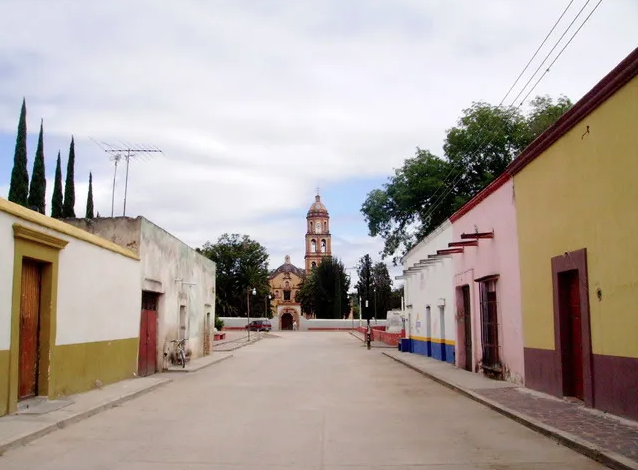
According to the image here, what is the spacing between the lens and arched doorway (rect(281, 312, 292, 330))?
300 feet

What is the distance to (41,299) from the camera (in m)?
12.1

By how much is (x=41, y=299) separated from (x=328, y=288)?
80966mm

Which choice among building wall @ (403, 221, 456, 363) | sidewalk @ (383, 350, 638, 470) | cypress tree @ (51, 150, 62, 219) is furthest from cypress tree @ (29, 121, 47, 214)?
sidewalk @ (383, 350, 638, 470)

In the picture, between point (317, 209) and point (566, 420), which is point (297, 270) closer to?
point (317, 209)

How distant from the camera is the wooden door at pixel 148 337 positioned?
18.4 meters

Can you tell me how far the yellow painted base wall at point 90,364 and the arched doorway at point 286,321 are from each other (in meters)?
74.2

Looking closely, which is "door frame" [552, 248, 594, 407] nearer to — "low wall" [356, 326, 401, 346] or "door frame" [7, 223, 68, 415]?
"door frame" [7, 223, 68, 415]

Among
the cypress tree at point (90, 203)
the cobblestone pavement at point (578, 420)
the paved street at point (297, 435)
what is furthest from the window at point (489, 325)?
the cypress tree at point (90, 203)

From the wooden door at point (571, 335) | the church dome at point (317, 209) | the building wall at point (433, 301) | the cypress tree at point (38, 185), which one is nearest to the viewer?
the wooden door at point (571, 335)

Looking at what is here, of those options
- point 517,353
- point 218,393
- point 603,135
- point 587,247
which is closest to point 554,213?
point 587,247

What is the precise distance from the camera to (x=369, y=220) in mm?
44562

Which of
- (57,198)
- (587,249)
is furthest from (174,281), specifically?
(57,198)

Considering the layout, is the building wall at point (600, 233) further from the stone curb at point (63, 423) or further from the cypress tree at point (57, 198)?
the cypress tree at point (57, 198)

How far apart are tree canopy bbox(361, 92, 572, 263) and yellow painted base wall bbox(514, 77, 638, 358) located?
2411 centimetres
